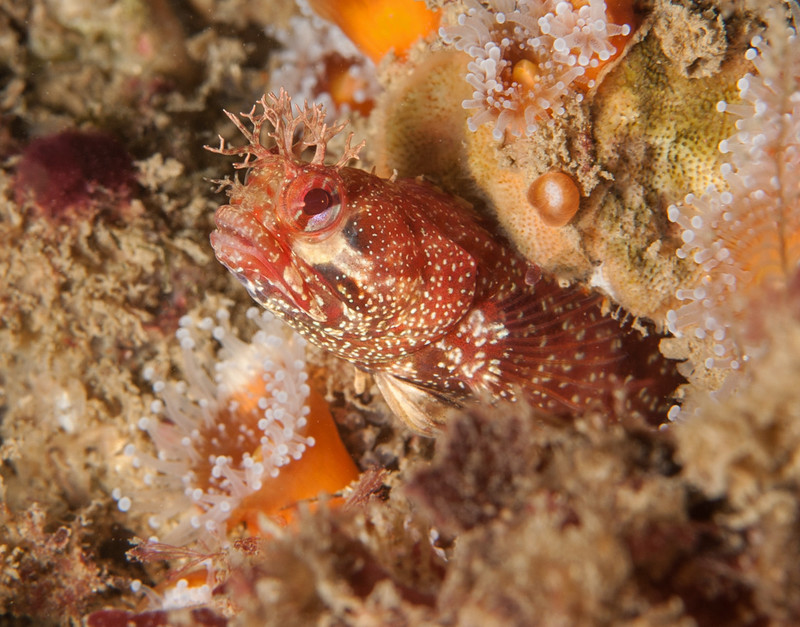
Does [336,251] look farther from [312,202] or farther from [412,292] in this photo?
[412,292]

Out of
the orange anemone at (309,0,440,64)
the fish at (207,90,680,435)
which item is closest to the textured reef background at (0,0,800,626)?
the orange anemone at (309,0,440,64)

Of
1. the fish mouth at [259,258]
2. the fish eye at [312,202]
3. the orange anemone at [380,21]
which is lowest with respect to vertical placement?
the fish mouth at [259,258]

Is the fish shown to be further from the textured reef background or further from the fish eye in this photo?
the textured reef background

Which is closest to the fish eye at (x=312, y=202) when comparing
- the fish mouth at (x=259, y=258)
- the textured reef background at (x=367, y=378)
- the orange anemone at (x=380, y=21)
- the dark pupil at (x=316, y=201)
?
the dark pupil at (x=316, y=201)

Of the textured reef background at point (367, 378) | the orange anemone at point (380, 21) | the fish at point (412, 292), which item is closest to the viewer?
the textured reef background at point (367, 378)

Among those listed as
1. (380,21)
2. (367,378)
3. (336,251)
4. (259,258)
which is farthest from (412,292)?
(380,21)

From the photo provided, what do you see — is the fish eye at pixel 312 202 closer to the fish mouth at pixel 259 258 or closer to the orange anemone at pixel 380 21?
the fish mouth at pixel 259 258

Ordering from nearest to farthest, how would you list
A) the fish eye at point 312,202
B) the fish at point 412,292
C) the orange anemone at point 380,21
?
Answer: the fish eye at point 312,202 < the fish at point 412,292 < the orange anemone at point 380,21

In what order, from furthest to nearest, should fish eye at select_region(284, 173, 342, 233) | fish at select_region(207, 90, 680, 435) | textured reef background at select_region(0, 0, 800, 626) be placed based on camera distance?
fish at select_region(207, 90, 680, 435) → fish eye at select_region(284, 173, 342, 233) → textured reef background at select_region(0, 0, 800, 626)
